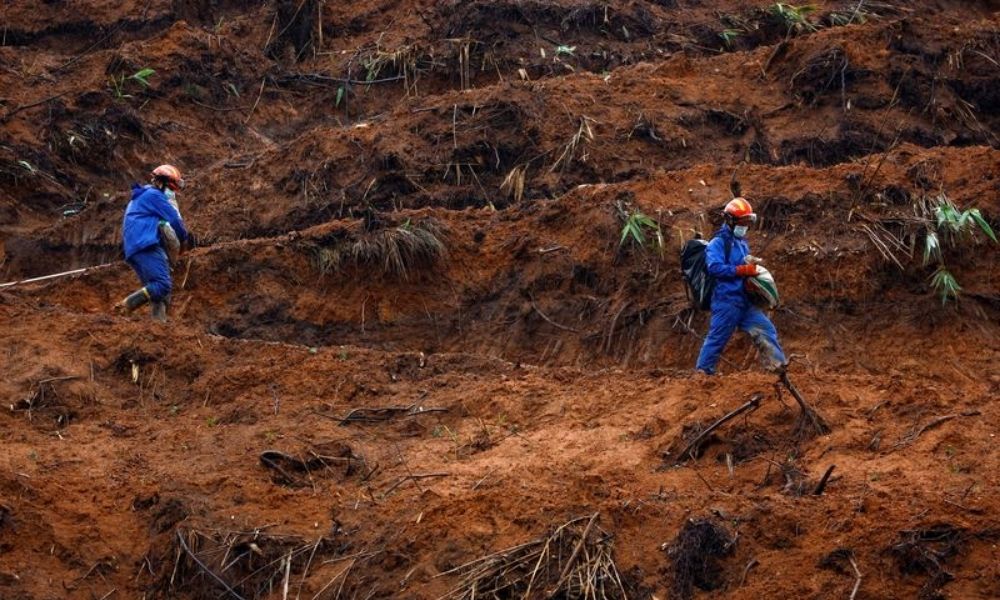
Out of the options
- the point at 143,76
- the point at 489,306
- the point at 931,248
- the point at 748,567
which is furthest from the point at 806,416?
the point at 143,76

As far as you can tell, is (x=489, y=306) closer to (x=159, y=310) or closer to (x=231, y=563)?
(x=159, y=310)

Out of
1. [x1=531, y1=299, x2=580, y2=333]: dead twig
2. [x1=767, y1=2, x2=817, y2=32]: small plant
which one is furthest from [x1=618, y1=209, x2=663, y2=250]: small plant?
[x1=767, y1=2, x2=817, y2=32]: small plant

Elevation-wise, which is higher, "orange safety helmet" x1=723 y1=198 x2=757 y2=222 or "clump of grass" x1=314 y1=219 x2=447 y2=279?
"orange safety helmet" x1=723 y1=198 x2=757 y2=222

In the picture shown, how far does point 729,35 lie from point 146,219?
8602 millimetres

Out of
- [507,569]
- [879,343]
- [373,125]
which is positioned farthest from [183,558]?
[373,125]

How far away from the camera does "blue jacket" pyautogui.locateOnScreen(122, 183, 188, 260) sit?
13.7 metres

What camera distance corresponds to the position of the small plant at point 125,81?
19.4 meters

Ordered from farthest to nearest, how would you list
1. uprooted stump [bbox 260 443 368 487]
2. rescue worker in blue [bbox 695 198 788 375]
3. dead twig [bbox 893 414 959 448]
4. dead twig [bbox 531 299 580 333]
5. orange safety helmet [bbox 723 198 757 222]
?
dead twig [bbox 531 299 580 333] → orange safety helmet [bbox 723 198 757 222] → rescue worker in blue [bbox 695 198 788 375] → uprooted stump [bbox 260 443 368 487] → dead twig [bbox 893 414 959 448]

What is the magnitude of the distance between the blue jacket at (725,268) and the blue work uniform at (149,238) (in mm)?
4693

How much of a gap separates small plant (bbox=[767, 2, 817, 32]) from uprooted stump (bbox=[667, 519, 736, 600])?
11.5 m

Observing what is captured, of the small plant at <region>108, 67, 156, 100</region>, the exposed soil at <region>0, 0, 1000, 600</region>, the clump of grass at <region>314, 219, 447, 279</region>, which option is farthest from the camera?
the small plant at <region>108, 67, 156, 100</region>

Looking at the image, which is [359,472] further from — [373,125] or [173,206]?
[373,125]

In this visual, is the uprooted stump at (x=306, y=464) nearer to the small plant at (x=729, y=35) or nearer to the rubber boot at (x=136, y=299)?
the rubber boot at (x=136, y=299)

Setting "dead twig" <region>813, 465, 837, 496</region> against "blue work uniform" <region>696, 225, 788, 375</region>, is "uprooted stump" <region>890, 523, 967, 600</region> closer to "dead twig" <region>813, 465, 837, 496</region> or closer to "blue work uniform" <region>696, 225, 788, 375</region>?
"dead twig" <region>813, 465, 837, 496</region>
